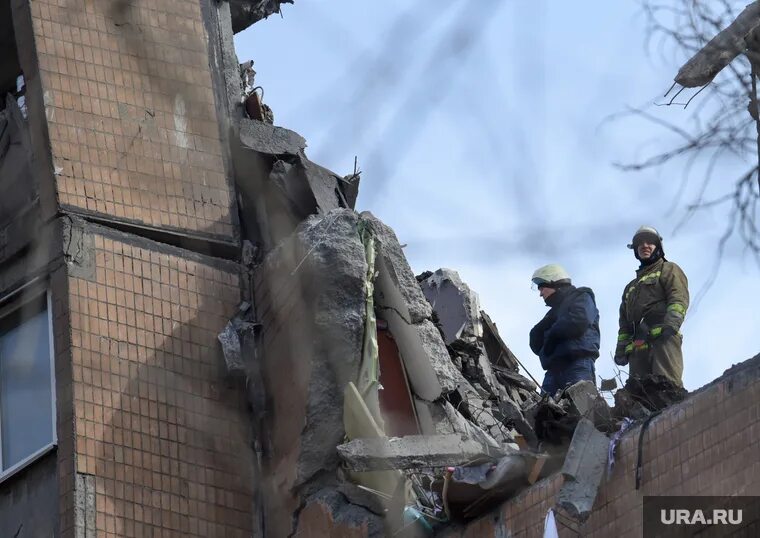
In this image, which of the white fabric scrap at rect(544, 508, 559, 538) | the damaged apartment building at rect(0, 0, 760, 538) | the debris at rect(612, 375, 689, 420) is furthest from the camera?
the damaged apartment building at rect(0, 0, 760, 538)

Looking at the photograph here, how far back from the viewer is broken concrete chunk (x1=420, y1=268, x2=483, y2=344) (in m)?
13.6

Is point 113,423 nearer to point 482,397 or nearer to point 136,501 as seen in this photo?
point 136,501

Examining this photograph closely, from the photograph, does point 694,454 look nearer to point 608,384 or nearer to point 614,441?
point 614,441

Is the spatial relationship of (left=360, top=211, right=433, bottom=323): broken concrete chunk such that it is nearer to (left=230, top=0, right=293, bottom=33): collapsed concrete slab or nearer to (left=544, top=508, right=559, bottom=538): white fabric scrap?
(left=230, top=0, right=293, bottom=33): collapsed concrete slab

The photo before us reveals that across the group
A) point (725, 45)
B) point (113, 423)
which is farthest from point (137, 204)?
point (725, 45)

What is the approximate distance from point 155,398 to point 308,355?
0.93m

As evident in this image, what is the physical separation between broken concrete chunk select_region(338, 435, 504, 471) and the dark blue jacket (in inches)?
66.8

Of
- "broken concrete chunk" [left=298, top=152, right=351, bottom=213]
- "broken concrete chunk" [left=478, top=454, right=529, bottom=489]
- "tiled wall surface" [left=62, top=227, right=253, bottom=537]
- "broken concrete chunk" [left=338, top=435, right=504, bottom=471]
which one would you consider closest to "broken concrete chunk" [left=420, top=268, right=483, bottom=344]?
"broken concrete chunk" [left=298, top=152, right=351, bottom=213]

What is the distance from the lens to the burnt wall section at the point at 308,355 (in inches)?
391

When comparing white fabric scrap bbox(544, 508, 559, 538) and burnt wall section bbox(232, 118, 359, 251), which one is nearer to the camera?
white fabric scrap bbox(544, 508, 559, 538)

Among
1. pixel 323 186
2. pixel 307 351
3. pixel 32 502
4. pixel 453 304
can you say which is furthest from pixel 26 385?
pixel 453 304

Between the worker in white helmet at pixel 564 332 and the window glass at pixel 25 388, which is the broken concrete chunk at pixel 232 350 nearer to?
the window glass at pixel 25 388

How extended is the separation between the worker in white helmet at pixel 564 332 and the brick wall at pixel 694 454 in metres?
2.86

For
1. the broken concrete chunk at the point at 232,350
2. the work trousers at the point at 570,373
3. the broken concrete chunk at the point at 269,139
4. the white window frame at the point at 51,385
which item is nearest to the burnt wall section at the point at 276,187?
the broken concrete chunk at the point at 269,139
